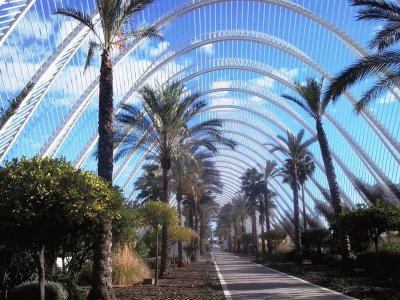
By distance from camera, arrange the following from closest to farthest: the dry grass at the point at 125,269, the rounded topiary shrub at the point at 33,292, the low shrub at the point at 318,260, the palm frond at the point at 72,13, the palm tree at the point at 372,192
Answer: the rounded topiary shrub at the point at 33,292
the palm frond at the point at 72,13
the dry grass at the point at 125,269
the low shrub at the point at 318,260
the palm tree at the point at 372,192

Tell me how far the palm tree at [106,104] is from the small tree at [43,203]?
6.68ft

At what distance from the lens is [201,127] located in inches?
1170

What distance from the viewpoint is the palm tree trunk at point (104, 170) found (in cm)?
1234

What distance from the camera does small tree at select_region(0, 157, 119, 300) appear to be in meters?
8.62

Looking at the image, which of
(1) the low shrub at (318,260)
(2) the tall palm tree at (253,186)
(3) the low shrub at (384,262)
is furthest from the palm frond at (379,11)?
(2) the tall palm tree at (253,186)

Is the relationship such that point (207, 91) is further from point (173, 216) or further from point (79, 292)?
point (79, 292)

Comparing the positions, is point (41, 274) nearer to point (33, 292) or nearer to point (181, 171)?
point (33, 292)

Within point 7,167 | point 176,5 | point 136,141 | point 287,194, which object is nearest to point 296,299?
point 7,167

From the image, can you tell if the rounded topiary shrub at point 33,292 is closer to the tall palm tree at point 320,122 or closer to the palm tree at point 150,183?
the tall palm tree at point 320,122

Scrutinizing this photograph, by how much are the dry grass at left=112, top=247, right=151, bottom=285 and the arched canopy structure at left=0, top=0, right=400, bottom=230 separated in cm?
795

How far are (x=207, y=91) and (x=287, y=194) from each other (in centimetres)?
2782

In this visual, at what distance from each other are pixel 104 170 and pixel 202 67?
98.4ft

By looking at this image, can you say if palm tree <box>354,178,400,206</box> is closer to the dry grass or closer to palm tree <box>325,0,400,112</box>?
palm tree <box>325,0,400,112</box>

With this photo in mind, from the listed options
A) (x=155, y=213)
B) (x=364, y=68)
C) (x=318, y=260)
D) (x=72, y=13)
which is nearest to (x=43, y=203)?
(x=72, y=13)
